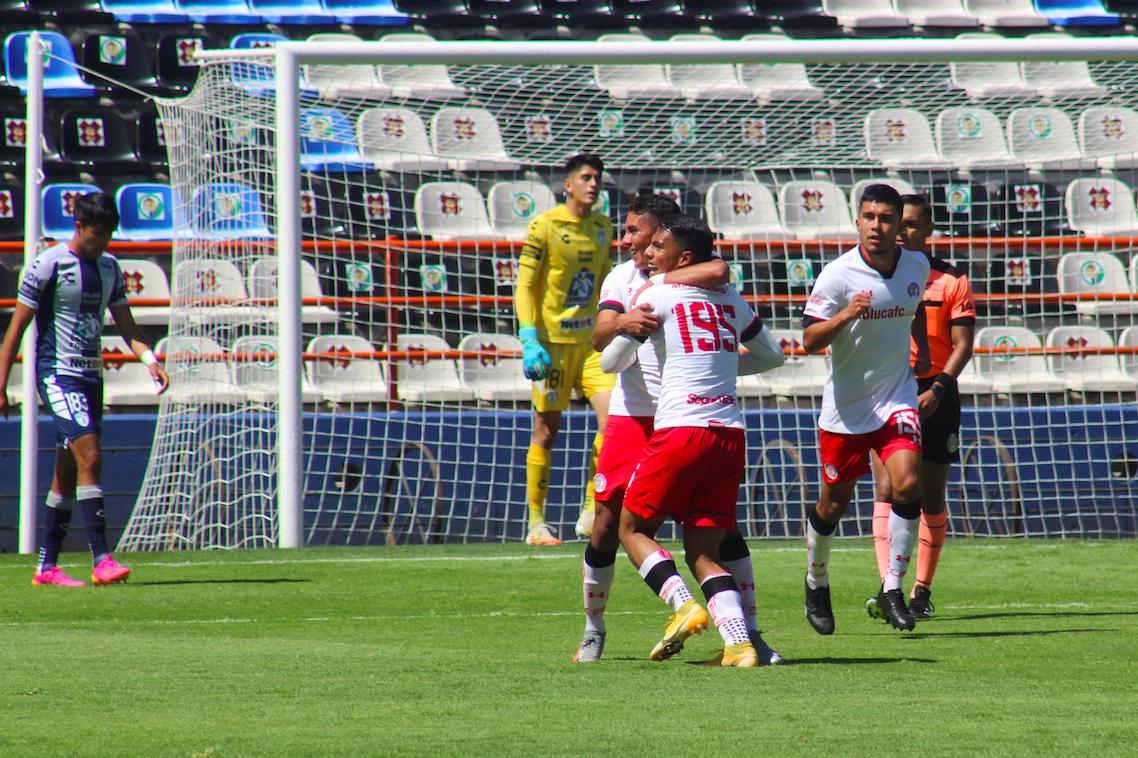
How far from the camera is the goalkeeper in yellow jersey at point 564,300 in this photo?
10.3m

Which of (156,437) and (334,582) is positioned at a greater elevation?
(156,437)

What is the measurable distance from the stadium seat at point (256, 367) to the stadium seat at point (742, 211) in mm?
4253

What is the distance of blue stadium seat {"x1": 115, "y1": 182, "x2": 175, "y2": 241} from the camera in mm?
15258

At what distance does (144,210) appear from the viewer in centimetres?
1532

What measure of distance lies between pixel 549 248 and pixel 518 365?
2.99 meters

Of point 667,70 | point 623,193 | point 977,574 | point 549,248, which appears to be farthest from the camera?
point 667,70

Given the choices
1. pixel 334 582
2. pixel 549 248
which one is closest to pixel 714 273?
pixel 334 582

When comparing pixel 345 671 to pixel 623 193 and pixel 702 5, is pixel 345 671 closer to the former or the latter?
pixel 623 193

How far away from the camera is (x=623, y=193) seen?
1487 centimetres

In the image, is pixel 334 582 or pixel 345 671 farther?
pixel 334 582

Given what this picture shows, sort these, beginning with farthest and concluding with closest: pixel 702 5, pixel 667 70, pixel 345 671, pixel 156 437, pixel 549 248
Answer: pixel 702 5, pixel 667 70, pixel 156 437, pixel 549 248, pixel 345 671

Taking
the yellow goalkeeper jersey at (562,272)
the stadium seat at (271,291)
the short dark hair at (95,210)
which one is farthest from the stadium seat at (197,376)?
the short dark hair at (95,210)

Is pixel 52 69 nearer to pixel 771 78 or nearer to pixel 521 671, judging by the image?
pixel 771 78

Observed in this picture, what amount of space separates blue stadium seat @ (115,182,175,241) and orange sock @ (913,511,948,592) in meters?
9.77
